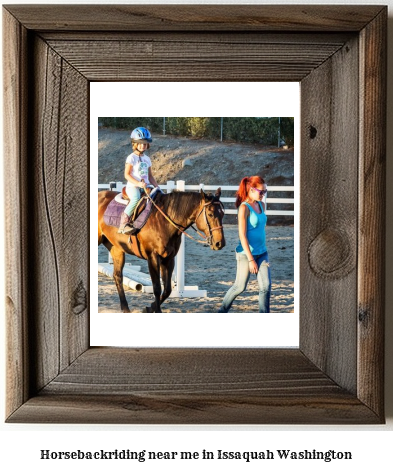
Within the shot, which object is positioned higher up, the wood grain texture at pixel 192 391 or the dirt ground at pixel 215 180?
the dirt ground at pixel 215 180

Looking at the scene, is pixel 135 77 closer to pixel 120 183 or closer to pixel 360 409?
pixel 120 183

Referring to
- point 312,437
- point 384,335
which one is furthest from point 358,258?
point 312,437

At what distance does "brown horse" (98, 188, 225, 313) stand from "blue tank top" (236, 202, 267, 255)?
0.11 feet

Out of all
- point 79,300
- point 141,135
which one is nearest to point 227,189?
point 141,135

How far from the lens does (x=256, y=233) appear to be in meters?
0.80

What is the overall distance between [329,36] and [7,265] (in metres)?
0.46

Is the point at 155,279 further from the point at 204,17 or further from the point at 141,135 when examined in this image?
the point at 204,17

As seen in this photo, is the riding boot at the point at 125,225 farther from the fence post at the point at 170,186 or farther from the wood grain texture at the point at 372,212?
the wood grain texture at the point at 372,212

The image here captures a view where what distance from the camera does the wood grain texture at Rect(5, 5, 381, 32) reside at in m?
0.77

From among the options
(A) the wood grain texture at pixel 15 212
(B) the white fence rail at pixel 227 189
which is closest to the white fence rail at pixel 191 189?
(B) the white fence rail at pixel 227 189

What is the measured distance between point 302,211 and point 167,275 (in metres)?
0.18

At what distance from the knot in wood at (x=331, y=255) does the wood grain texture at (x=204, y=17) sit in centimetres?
24

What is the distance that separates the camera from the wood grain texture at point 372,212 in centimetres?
78

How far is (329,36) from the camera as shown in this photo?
787mm
